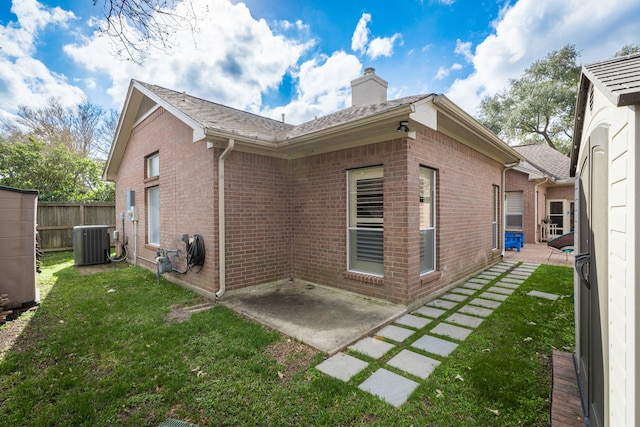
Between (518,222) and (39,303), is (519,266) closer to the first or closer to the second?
(518,222)

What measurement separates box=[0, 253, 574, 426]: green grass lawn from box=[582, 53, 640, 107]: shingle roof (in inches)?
93.0

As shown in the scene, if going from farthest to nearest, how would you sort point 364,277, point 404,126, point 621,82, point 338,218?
point 338,218
point 364,277
point 404,126
point 621,82

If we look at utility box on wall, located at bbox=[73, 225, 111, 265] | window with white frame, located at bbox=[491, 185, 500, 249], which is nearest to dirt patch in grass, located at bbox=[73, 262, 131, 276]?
utility box on wall, located at bbox=[73, 225, 111, 265]

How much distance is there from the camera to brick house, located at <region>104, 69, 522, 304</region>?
4715 millimetres

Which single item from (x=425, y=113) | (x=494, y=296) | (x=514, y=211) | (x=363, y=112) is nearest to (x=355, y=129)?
(x=425, y=113)

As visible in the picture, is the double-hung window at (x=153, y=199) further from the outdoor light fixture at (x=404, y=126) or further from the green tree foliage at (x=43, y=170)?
the green tree foliage at (x=43, y=170)

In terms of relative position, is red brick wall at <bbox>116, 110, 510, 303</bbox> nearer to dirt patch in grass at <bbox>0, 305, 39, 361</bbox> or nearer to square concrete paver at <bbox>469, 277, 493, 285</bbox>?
square concrete paver at <bbox>469, 277, 493, 285</bbox>

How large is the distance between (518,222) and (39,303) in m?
16.8

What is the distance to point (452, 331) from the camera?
388 cm

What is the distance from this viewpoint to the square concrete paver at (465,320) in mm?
4093

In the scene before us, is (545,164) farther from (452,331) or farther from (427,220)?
(452,331)

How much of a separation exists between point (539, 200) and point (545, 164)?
2.76 metres

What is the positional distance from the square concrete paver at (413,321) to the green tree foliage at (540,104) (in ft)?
75.8

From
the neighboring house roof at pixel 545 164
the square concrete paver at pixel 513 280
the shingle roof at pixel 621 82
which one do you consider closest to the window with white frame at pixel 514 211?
the neighboring house roof at pixel 545 164
